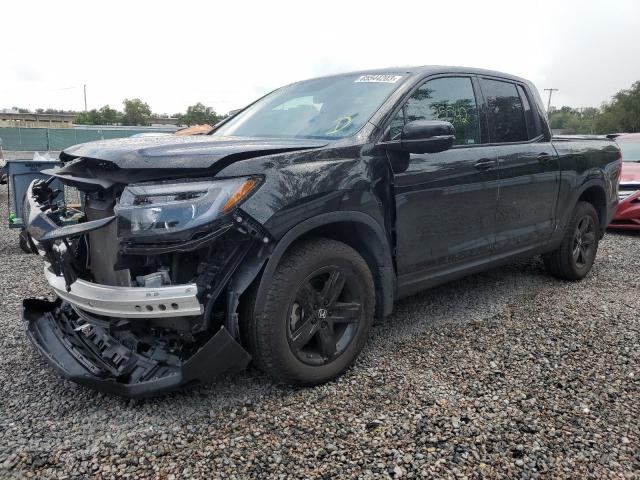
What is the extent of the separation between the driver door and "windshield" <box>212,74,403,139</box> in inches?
8.7

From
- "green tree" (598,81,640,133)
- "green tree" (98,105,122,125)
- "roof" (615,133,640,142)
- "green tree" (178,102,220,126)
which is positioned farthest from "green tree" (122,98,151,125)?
"roof" (615,133,640,142)

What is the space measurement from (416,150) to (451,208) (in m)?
0.67

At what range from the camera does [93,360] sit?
2.73 metres

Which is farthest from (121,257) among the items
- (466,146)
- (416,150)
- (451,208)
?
(466,146)

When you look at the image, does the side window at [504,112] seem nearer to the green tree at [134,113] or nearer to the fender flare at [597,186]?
the fender flare at [597,186]

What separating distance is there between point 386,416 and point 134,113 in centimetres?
8391

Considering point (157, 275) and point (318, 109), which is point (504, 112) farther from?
point (157, 275)

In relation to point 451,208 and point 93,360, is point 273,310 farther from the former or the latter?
A: point 451,208

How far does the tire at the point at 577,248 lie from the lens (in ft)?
16.4

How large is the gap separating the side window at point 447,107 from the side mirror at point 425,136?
0.60 ft

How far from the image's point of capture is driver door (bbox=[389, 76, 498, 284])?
3324mm

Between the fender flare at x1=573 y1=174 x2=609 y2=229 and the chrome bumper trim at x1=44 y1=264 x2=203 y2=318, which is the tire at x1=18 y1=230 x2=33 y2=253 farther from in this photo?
the fender flare at x1=573 y1=174 x2=609 y2=229

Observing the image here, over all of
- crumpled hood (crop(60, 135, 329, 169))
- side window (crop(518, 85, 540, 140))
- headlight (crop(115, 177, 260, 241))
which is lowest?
headlight (crop(115, 177, 260, 241))

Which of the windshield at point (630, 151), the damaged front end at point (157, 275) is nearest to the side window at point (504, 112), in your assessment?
the damaged front end at point (157, 275)
